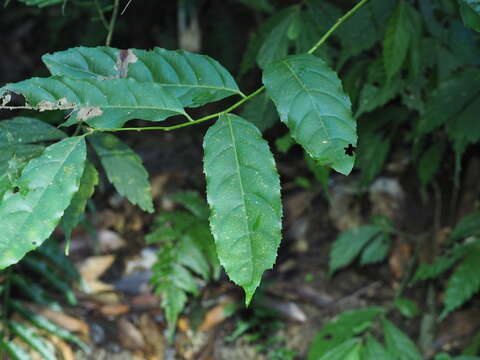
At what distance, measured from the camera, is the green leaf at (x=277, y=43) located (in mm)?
1615

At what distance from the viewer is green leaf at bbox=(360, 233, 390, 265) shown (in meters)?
2.17

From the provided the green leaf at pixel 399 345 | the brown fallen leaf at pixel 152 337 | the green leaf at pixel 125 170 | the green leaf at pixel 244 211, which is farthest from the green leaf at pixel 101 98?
the brown fallen leaf at pixel 152 337

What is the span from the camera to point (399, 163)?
2.61 m

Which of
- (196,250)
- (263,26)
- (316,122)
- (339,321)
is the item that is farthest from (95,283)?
(316,122)

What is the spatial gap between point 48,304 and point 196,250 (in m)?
0.56

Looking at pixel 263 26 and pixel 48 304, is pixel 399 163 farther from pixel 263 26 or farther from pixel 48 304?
pixel 48 304

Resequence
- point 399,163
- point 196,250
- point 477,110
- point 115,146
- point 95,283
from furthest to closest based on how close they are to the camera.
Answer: point 399,163, point 95,283, point 196,250, point 477,110, point 115,146

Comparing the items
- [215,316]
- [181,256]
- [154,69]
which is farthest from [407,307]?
[154,69]

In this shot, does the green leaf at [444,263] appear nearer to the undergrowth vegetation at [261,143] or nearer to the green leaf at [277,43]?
the undergrowth vegetation at [261,143]

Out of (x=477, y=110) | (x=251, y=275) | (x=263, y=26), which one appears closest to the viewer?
(x=251, y=275)

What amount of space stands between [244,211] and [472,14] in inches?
20.4

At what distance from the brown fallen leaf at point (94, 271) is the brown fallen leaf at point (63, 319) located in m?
0.22

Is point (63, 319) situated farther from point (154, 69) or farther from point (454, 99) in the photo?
point (454, 99)

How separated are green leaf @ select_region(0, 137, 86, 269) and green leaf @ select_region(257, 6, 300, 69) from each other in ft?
2.73
